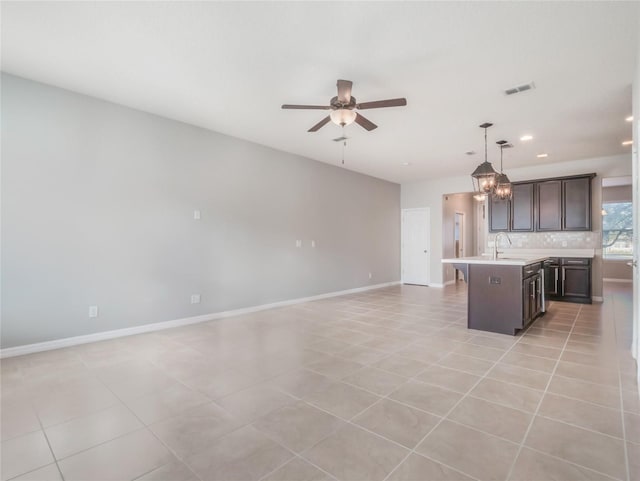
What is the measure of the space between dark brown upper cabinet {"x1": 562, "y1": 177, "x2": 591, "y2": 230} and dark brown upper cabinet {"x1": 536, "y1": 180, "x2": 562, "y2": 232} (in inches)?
3.2

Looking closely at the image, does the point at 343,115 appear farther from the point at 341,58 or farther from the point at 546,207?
the point at 546,207

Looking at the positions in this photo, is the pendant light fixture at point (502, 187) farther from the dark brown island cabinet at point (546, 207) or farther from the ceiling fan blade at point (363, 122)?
the ceiling fan blade at point (363, 122)

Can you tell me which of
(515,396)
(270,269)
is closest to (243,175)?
(270,269)

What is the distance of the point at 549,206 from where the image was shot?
6.55 m

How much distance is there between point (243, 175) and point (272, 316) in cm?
234

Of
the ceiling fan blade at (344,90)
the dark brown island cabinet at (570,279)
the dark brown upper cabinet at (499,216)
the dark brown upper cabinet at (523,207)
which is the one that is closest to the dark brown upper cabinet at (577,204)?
the dark brown upper cabinet at (523,207)

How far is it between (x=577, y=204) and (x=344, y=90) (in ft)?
19.2

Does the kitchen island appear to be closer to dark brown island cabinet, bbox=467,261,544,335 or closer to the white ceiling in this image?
dark brown island cabinet, bbox=467,261,544,335

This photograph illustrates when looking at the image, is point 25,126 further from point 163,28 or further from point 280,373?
point 280,373

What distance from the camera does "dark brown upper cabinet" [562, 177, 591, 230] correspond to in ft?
20.1

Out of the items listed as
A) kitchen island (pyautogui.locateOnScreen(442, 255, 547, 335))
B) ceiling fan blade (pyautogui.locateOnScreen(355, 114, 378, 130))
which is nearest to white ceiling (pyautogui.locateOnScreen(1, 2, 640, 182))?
ceiling fan blade (pyautogui.locateOnScreen(355, 114, 378, 130))

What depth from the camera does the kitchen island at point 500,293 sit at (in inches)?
159

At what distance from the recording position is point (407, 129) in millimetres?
4828

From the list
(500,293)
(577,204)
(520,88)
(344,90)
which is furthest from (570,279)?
(344,90)
